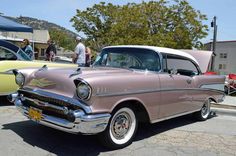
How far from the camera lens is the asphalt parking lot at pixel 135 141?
4301 millimetres

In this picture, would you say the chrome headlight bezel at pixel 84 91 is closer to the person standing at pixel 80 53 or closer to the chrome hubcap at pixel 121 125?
the chrome hubcap at pixel 121 125

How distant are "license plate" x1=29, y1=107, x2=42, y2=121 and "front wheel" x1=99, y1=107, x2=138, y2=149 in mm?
901

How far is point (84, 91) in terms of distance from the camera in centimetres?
394

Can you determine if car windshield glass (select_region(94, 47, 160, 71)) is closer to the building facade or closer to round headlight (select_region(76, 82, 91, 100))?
round headlight (select_region(76, 82, 91, 100))

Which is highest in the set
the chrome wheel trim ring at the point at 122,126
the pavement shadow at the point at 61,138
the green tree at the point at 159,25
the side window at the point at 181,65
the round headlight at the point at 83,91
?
the green tree at the point at 159,25

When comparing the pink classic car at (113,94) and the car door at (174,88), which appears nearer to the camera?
the pink classic car at (113,94)

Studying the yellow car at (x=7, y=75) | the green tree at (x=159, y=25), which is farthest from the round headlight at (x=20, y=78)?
the green tree at (x=159, y=25)

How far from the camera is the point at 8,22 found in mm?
10797

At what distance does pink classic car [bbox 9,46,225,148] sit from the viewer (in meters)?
3.98

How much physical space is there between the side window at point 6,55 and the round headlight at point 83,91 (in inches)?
153

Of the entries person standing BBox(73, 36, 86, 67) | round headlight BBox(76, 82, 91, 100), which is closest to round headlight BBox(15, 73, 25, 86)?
round headlight BBox(76, 82, 91, 100)

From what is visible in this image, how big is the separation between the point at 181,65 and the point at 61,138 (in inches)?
120

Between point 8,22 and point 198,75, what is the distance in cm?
732

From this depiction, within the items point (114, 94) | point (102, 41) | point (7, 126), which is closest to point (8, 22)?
point (7, 126)
